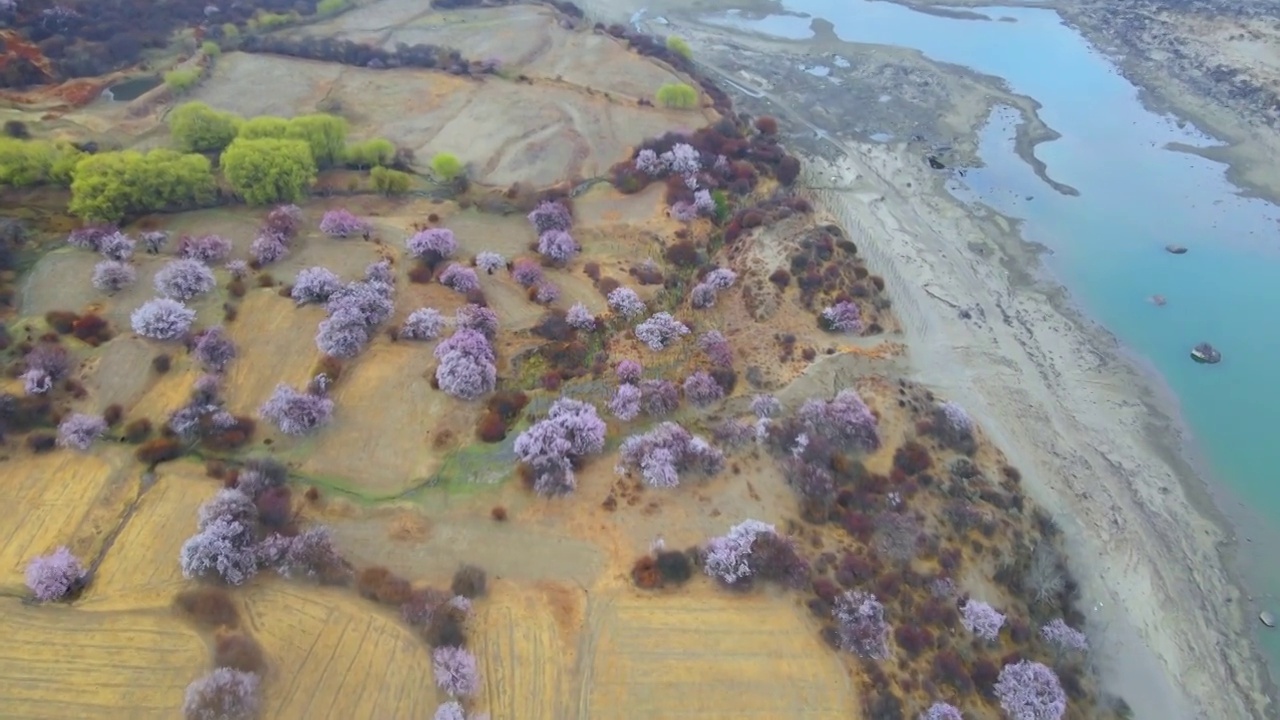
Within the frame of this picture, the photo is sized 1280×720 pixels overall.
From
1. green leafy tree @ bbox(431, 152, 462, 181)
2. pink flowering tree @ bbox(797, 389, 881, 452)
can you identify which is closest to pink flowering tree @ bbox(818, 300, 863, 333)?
pink flowering tree @ bbox(797, 389, 881, 452)

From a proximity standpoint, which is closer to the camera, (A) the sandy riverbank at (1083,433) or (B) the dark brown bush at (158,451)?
(A) the sandy riverbank at (1083,433)

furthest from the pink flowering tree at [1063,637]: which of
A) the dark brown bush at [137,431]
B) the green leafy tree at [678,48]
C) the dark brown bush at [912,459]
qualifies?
the green leafy tree at [678,48]

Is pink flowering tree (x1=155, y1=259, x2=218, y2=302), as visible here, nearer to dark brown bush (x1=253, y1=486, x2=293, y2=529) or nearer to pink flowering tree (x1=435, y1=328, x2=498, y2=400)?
pink flowering tree (x1=435, y1=328, x2=498, y2=400)

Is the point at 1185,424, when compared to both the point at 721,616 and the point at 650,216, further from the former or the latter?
the point at 650,216

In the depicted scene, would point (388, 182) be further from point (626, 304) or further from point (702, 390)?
point (702, 390)

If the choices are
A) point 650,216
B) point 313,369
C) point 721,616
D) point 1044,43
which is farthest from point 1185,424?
point 1044,43

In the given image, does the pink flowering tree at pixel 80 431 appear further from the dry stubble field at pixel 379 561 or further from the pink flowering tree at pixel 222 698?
the pink flowering tree at pixel 222 698

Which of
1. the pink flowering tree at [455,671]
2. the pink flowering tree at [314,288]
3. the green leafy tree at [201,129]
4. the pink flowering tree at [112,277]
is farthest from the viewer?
the green leafy tree at [201,129]

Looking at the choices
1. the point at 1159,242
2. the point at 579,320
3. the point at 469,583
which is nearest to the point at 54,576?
the point at 469,583
